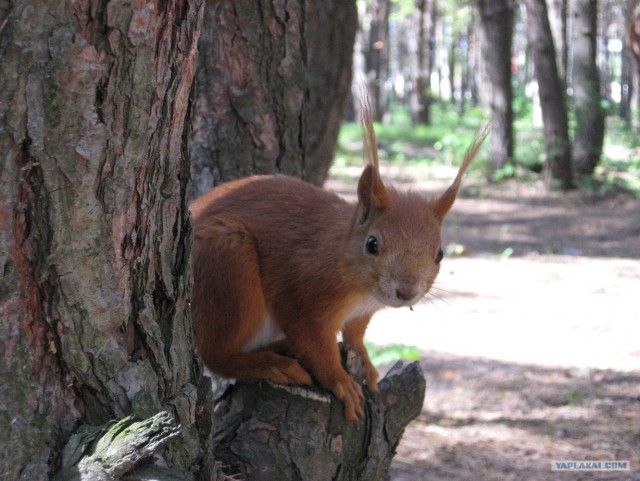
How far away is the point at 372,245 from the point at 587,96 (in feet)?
38.6

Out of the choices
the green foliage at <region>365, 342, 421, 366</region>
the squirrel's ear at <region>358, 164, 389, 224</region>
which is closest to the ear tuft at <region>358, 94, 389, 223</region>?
the squirrel's ear at <region>358, 164, 389, 224</region>

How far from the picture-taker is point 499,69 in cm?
1386

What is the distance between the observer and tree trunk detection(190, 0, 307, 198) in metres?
3.80

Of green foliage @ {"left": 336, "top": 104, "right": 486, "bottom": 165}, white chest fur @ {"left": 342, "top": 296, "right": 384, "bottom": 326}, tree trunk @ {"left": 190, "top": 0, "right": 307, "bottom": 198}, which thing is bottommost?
green foliage @ {"left": 336, "top": 104, "right": 486, "bottom": 165}

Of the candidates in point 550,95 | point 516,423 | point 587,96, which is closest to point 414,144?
point 587,96

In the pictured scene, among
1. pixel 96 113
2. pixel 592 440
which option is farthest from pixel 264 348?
pixel 592 440

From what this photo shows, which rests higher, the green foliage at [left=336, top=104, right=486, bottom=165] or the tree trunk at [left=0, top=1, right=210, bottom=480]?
the tree trunk at [left=0, top=1, right=210, bottom=480]

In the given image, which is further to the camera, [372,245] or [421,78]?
[421,78]

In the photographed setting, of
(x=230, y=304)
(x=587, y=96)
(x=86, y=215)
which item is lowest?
(x=230, y=304)

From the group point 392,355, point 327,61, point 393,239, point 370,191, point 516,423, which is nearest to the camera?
point 393,239

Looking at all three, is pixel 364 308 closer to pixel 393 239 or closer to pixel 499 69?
pixel 393 239

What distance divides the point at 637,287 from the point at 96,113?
262 inches

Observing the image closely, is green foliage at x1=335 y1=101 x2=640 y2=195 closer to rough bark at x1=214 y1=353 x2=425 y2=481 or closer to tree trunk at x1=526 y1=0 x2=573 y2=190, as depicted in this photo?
tree trunk at x1=526 y1=0 x2=573 y2=190

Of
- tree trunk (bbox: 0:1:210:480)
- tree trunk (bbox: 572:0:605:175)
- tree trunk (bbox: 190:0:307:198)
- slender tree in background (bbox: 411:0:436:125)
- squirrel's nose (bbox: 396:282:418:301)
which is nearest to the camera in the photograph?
tree trunk (bbox: 0:1:210:480)
